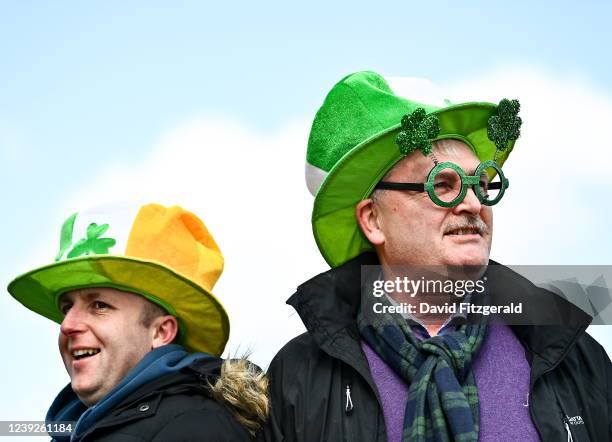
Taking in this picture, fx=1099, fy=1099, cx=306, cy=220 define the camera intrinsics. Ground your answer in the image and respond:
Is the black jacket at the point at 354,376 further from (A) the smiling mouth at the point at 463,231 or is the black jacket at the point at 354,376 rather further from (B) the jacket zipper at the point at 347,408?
(A) the smiling mouth at the point at 463,231

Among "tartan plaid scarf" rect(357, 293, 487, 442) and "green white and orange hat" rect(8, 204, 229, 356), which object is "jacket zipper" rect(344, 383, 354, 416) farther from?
"green white and orange hat" rect(8, 204, 229, 356)

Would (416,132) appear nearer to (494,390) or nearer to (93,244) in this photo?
(494,390)

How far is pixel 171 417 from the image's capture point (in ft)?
16.4

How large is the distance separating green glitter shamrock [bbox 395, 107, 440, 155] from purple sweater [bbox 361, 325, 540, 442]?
97 centimetres

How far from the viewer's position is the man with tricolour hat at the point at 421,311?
5.00m

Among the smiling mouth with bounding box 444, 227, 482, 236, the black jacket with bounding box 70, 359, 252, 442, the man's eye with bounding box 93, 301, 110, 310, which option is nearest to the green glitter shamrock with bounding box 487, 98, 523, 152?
the smiling mouth with bounding box 444, 227, 482, 236

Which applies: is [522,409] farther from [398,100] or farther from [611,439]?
[398,100]

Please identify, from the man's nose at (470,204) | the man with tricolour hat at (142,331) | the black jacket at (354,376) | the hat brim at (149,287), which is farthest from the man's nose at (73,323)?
the man's nose at (470,204)

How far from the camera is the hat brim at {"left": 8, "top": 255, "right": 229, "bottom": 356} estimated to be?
5406mm

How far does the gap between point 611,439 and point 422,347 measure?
992 mm

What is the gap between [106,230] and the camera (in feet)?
18.2

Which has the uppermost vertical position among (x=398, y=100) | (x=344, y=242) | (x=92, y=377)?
(x=398, y=100)

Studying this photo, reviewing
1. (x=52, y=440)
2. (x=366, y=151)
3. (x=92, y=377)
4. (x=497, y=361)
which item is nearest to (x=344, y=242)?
(x=366, y=151)

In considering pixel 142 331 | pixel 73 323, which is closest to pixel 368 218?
pixel 142 331
